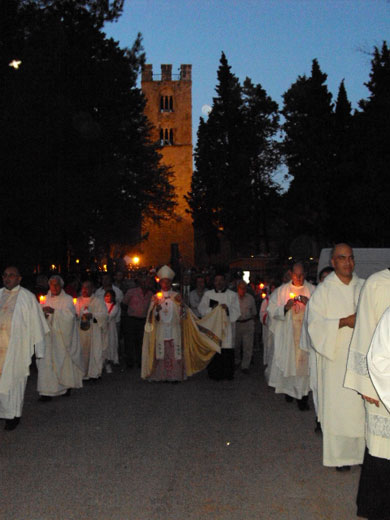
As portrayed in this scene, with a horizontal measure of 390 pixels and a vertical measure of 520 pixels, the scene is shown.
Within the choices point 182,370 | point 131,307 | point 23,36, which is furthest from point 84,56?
point 182,370

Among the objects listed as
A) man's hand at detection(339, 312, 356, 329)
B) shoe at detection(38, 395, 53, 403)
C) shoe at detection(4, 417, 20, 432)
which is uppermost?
man's hand at detection(339, 312, 356, 329)

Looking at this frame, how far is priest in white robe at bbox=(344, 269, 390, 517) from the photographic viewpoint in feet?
15.4

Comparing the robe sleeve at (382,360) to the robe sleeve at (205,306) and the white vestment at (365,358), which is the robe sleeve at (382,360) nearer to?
the white vestment at (365,358)

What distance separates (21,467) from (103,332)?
711 cm

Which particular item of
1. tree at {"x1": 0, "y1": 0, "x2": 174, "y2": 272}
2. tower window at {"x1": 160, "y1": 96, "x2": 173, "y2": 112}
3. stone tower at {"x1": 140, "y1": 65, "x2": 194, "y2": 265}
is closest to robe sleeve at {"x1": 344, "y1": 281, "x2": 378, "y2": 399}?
tree at {"x1": 0, "y1": 0, "x2": 174, "y2": 272}

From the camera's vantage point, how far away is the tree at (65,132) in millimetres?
22406

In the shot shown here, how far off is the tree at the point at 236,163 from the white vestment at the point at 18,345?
42.2 metres

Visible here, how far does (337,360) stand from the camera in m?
6.64

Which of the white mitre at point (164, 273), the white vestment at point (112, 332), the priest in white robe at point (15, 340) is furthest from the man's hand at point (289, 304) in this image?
the white vestment at point (112, 332)

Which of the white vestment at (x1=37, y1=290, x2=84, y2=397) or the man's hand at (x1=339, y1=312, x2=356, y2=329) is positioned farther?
the white vestment at (x1=37, y1=290, x2=84, y2=397)

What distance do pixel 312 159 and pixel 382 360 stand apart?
44.3m

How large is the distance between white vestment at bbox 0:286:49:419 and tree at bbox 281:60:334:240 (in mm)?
37768

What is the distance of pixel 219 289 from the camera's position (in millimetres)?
13922

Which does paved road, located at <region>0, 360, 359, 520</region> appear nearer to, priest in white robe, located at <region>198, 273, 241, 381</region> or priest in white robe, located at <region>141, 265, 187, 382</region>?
priest in white robe, located at <region>141, 265, 187, 382</region>
